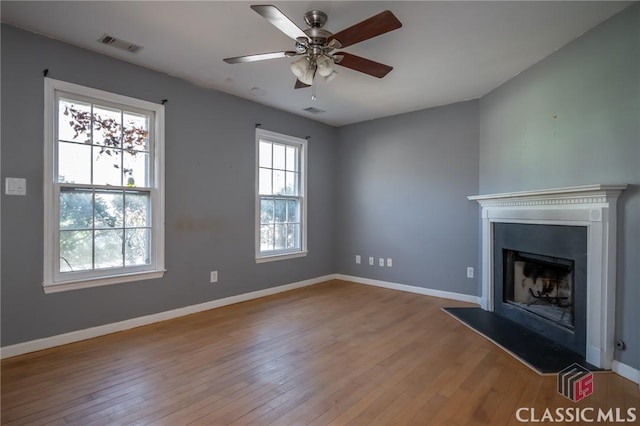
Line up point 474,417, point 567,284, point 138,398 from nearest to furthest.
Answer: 1. point 474,417
2. point 138,398
3. point 567,284

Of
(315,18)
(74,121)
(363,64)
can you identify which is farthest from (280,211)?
(315,18)

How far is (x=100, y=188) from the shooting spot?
2975mm

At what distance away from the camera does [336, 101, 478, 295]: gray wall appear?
13.8 ft

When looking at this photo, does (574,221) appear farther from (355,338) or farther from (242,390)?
(242,390)

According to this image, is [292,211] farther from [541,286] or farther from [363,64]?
[541,286]

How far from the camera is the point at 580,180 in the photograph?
8.70 ft

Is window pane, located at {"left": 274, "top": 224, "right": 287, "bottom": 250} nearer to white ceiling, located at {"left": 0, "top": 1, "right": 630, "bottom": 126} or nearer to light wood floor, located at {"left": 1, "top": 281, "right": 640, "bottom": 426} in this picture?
light wood floor, located at {"left": 1, "top": 281, "right": 640, "bottom": 426}

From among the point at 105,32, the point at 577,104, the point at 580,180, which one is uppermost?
the point at 105,32

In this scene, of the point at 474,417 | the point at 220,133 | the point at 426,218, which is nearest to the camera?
the point at 474,417

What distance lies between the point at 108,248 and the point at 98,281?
1.03 feet

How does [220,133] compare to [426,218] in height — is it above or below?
above

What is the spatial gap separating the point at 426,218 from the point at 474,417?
2.98m

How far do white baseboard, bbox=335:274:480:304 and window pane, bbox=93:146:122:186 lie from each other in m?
3.61

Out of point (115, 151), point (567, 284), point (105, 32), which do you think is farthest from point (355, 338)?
point (105, 32)
